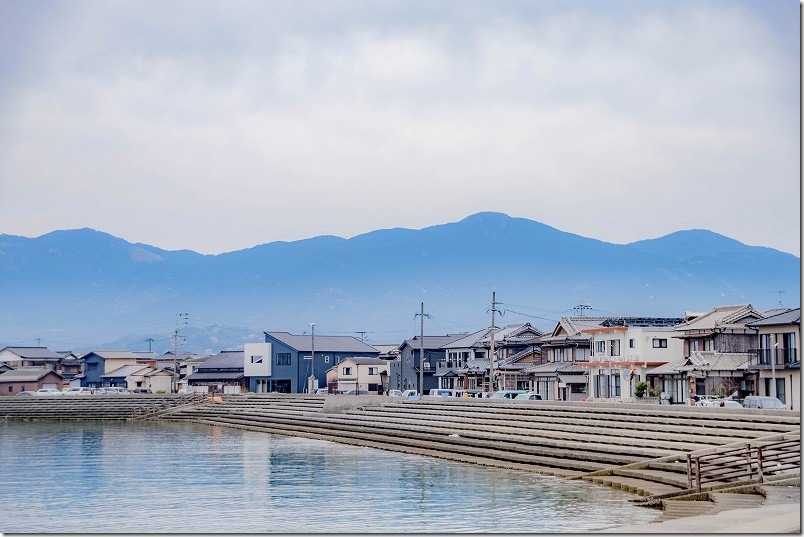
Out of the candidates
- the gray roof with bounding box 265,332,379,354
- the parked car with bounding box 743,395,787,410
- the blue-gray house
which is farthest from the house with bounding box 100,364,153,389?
the parked car with bounding box 743,395,787,410

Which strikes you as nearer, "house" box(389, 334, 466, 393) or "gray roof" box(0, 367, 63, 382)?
"house" box(389, 334, 466, 393)

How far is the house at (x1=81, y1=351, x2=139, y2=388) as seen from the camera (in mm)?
123625

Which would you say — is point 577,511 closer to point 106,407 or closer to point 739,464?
point 739,464

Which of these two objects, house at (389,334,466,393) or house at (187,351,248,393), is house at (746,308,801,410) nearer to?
house at (389,334,466,393)

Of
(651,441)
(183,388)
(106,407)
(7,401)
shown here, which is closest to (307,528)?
(651,441)

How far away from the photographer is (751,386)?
1975 inches

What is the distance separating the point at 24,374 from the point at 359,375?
129 ft

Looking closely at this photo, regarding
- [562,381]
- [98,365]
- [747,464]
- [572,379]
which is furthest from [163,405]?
[747,464]

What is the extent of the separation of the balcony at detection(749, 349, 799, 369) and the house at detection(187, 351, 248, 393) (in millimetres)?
63534

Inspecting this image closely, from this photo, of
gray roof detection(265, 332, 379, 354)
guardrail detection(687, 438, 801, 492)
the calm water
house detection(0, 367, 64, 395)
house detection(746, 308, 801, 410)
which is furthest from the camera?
house detection(0, 367, 64, 395)

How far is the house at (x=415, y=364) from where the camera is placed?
91.5 metres

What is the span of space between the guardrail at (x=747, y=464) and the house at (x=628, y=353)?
107 feet

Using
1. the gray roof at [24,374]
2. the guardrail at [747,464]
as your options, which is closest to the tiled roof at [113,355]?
the gray roof at [24,374]

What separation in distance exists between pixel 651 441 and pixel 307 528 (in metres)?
14.5
